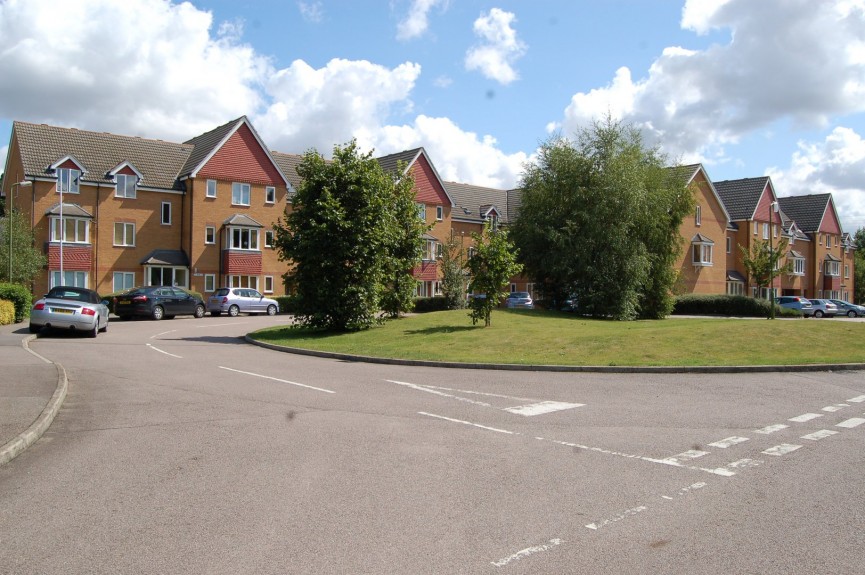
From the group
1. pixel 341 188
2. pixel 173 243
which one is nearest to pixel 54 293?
pixel 341 188

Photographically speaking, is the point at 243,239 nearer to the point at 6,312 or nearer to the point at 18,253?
the point at 18,253

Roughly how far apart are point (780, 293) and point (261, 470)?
76738mm

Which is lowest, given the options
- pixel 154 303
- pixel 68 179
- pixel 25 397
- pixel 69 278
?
pixel 25 397

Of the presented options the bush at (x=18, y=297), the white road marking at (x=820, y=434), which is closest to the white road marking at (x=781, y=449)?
the white road marking at (x=820, y=434)

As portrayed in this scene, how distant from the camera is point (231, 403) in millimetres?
10422

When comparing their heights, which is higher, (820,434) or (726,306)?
(726,306)

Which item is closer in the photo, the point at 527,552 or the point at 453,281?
the point at 527,552

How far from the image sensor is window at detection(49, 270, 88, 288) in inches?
1577

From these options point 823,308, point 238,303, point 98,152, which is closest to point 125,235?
point 98,152

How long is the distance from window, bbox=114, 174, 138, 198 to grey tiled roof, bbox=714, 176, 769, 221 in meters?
53.2

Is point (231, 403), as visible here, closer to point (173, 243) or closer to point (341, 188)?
point (341, 188)

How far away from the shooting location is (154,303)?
33.1 meters

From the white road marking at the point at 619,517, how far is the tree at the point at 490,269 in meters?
17.8

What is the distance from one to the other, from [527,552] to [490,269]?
19.0 metres
